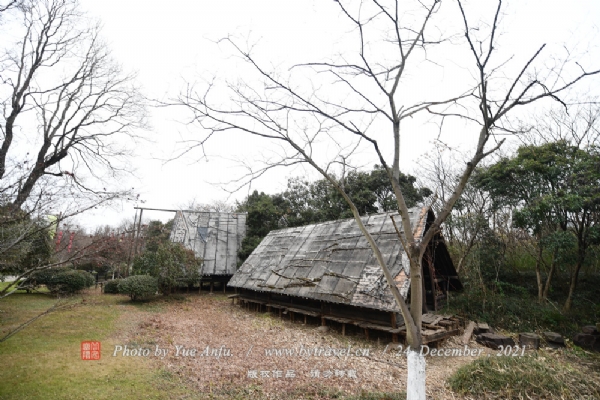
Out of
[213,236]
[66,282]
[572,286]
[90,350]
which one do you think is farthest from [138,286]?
[572,286]

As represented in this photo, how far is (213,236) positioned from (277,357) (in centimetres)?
1390

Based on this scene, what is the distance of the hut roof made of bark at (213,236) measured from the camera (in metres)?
18.8

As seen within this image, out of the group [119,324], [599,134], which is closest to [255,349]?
[119,324]

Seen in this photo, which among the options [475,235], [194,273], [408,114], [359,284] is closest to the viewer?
[408,114]

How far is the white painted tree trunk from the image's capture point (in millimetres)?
3639

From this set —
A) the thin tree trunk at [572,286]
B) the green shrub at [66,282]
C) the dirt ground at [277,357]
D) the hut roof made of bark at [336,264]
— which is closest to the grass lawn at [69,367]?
the dirt ground at [277,357]

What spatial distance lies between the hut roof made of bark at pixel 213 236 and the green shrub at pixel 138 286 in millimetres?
3868

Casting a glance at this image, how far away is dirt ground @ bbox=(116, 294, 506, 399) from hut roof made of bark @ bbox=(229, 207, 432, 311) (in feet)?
3.80

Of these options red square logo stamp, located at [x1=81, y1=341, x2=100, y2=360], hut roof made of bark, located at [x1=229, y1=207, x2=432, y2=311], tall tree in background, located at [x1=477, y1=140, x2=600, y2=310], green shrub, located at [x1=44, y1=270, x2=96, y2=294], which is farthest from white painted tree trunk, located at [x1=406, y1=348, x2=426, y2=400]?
green shrub, located at [x1=44, y1=270, x2=96, y2=294]

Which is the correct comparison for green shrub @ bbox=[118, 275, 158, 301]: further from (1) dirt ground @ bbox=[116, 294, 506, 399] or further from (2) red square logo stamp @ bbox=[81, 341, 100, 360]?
(2) red square logo stamp @ bbox=[81, 341, 100, 360]

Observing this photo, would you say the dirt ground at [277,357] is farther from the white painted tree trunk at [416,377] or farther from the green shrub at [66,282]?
the green shrub at [66,282]

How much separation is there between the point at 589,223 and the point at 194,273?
16.3m

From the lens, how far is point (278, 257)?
13.3m

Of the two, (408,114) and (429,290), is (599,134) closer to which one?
(429,290)
